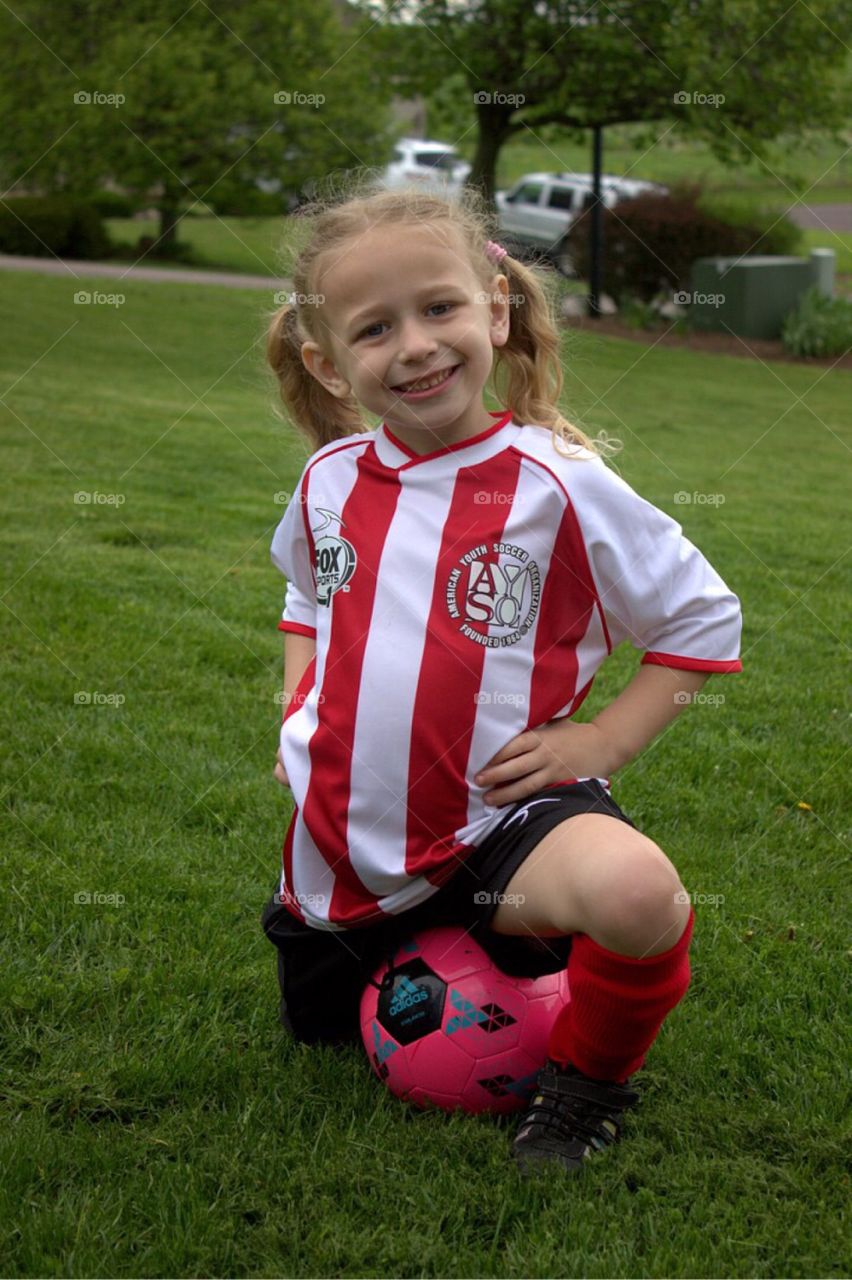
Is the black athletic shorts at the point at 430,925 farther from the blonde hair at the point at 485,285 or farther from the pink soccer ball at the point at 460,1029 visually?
the blonde hair at the point at 485,285

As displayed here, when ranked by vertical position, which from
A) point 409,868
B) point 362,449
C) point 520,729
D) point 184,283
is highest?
point 362,449

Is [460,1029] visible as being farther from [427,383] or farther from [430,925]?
[427,383]

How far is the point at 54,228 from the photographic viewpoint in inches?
943

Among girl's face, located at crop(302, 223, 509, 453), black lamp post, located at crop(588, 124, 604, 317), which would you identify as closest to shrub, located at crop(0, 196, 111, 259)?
black lamp post, located at crop(588, 124, 604, 317)

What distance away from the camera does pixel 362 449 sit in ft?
8.47

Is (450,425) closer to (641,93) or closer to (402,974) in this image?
(402,974)

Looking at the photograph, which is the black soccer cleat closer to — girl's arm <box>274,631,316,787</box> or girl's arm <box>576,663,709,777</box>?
girl's arm <box>576,663,709,777</box>

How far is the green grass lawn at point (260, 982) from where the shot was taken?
214cm

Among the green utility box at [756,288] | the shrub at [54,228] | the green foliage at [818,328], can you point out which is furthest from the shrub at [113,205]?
the green foliage at [818,328]

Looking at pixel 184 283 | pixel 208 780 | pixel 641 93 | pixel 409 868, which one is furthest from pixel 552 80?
pixel 409 868

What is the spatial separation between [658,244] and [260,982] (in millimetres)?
19485

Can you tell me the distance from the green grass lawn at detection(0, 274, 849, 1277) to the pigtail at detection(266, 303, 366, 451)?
186 millimetres

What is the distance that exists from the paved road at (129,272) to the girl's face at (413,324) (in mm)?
19275

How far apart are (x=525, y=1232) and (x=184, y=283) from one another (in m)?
21.3
